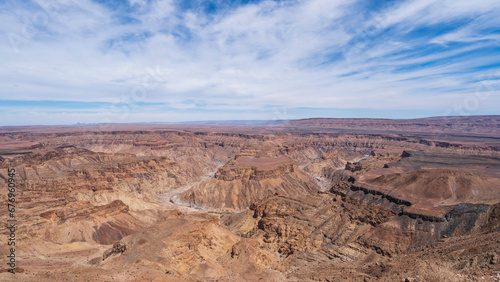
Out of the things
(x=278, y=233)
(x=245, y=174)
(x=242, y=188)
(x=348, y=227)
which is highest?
A: (x=348, y=227)

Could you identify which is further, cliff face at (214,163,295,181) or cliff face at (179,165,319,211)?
cliff face at (214,163,295,181)

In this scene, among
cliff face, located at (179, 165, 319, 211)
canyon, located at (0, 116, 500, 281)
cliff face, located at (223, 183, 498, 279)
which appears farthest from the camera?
cliff face, located at (179, 165, 319, 211)

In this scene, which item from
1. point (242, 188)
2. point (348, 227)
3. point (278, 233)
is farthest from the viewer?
point (242, 188)

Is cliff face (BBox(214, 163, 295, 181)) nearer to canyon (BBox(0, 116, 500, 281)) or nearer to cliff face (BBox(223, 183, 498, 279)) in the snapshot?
canyon (BBox(0, 116, 500, 281))

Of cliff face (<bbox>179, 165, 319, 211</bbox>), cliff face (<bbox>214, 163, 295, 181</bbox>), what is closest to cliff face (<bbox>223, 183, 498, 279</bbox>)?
cliff face (<bbox>179, 165, 319, 211</bbox>)

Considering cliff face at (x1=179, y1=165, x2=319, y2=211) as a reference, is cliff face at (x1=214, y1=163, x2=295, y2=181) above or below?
above

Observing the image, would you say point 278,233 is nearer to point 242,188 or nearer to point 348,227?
point 348,227

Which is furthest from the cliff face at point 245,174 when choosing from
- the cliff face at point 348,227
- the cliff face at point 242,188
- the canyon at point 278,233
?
the cliff face at point 348,227

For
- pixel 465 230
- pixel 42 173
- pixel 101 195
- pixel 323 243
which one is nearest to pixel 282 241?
pixel 323 243

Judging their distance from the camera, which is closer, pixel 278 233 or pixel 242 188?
pixel 278 233

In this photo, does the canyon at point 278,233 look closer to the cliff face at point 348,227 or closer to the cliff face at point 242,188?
the cliff face at point 348,227

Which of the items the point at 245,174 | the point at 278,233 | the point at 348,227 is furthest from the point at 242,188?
the point at 348,227

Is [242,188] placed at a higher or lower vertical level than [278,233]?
lower

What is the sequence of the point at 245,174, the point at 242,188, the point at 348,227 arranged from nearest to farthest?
the point at 348,227 → the point at 242,188 → the point at 245,174
